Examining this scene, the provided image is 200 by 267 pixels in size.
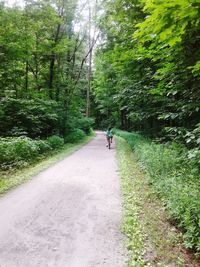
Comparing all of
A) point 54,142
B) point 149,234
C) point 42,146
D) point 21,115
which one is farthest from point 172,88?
point 54,142

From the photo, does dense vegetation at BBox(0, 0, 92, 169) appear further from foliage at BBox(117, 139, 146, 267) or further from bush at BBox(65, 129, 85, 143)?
foliage at BBox(117, 139, 146, 267)

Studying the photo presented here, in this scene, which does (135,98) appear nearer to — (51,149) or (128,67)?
(128,67)

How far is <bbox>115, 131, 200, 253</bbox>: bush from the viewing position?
4234 millimetres

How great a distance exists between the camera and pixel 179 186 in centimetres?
533

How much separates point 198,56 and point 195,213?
14.9 feet

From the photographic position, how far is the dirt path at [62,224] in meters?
3.85

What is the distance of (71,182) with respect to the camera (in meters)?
8.12

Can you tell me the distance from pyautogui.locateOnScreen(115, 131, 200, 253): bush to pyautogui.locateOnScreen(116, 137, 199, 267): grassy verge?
0.68ft

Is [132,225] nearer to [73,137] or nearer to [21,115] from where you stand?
[21,115]

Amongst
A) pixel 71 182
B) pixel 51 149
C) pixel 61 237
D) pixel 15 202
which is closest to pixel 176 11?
pixel 61 237

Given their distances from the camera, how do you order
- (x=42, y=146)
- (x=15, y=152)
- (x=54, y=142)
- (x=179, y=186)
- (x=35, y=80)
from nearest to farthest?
(x=179, y=186) < (x=15, y=152) < (x=42, y=146) < (x=54, y=142) < (x=35, y=80)

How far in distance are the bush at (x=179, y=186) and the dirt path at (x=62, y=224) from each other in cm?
114

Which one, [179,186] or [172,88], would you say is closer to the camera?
[179,186]

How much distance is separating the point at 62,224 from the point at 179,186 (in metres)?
2.54
